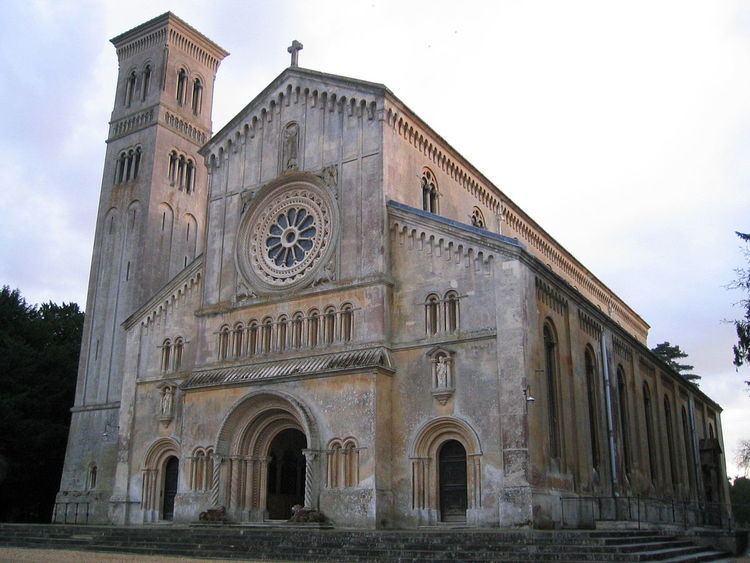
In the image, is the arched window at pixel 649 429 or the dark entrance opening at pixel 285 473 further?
the arched window at pixel 649 429

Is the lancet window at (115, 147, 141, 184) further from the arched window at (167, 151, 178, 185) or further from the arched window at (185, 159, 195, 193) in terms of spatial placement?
the arched window at (185, 159, 195, 193)

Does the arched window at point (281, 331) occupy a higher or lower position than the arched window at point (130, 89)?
lower

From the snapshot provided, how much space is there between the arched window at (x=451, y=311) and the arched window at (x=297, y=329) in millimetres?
6007

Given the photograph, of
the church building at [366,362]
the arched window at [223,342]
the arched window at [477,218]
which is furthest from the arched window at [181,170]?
the arched window at [477,218]

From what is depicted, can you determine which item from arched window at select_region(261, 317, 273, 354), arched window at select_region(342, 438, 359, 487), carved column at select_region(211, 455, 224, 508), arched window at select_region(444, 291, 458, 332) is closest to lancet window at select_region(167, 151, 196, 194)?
arched window at select_region(261, 317, 273, 354)

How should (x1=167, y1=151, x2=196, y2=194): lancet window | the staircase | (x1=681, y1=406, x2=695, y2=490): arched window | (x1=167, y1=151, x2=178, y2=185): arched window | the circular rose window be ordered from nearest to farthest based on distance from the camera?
1. the staircase
2. the circular rose window
3. (x1=681, y1=406, x2=695, y2=490): arched window
4. (x1=167, y1=151, x2=178, y2=185): arched window
5. (x1=167, y1=151, x2=196, y2=194): lancet window

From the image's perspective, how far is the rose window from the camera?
3173cm

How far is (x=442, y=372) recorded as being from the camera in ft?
87.6

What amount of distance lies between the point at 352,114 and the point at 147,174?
1969 cm

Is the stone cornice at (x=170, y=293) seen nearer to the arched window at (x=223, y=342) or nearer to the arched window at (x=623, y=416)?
the arched window at (x=223, y=342)

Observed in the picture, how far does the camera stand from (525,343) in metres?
25.6

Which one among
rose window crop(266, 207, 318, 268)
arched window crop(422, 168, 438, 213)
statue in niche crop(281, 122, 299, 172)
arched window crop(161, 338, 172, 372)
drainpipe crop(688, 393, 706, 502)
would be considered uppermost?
statue in niche crop(281, 122, 299, 172)

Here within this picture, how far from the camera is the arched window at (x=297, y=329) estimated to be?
3016 cm

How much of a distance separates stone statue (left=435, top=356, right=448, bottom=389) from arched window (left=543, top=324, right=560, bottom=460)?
3.42 meters
